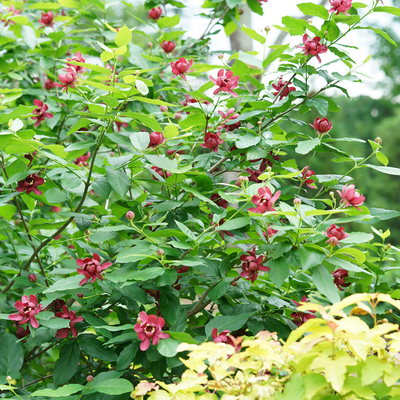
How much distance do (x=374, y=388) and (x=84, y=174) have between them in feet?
3.53

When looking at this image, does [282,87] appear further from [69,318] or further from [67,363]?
[67,363]

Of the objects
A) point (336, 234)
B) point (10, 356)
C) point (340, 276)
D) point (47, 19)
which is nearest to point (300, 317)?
point (340, 276)

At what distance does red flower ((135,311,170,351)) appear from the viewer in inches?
43.2

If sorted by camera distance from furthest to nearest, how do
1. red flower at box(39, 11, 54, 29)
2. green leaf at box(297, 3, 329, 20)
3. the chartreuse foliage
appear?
1. red flower at box(39, 11, 54, 29)
2. green leaf at box(297, 3, 329, 20)
3. the chartreuse foliage

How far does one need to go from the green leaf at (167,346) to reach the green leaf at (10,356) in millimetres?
569

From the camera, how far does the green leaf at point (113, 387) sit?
1065 millimetres

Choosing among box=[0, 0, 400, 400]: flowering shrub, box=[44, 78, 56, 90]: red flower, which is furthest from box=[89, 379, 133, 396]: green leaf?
box=[44, 78, 56, 90]: red flower

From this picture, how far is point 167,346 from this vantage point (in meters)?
1.10

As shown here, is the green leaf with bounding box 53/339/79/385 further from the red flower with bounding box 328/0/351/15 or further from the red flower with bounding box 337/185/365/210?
the red flower with bounding box 328/0/351/15

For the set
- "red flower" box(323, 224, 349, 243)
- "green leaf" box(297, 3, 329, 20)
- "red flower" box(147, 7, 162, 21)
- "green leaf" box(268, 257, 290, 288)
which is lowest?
"green leaf" box(268, 257, 290, 288)

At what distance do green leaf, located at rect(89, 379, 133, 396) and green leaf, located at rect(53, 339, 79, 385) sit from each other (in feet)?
0.81

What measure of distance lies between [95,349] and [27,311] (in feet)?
0.85

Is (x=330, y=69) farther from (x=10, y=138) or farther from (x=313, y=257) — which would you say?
(x=10, y=138)

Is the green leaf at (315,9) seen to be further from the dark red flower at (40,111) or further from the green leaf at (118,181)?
the dark red flower at (40,111)
